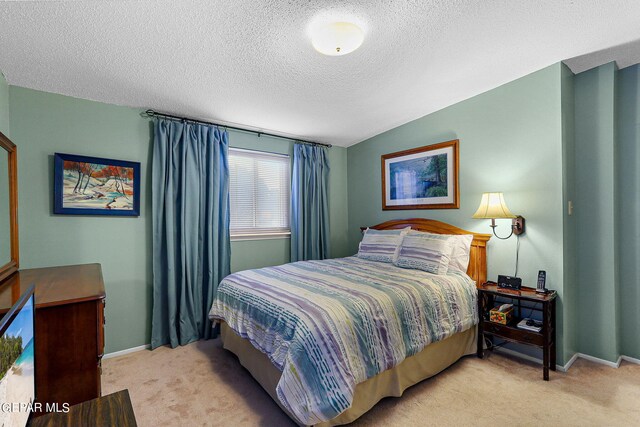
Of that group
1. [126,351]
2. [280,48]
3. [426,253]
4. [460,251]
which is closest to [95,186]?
[126,351]

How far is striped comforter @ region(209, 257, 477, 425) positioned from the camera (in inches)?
62.9

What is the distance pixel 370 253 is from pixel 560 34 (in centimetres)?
245

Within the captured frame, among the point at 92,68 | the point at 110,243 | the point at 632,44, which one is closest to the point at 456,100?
the point at 632,44

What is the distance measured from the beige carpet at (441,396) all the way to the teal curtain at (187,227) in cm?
49

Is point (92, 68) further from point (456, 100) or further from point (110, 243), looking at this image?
point (456, 100)

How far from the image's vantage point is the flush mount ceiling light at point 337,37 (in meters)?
1.82

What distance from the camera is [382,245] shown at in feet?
11.0

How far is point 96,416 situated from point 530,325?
9.40 feet

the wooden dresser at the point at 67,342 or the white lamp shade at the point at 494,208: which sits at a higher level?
the white lamp shade at the point at 494,208

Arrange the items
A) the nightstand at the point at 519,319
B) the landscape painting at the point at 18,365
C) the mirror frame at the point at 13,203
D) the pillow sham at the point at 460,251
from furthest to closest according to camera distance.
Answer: the pillow sham at the point at 460,251 < the nightstand at the point at 519,319 < the mirror frame at the point at 13,203 < the landscape painting at the point at 18,365

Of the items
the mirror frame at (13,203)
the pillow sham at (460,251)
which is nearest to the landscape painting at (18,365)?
the mirror frame at (13,203)

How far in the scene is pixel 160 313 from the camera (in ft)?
9.83

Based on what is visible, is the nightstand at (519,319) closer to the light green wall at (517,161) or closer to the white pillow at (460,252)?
the light green wall at (517,161)

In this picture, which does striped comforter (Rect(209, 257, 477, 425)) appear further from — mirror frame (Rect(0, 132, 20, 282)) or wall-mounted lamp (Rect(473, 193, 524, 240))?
mirror frame (Rect(0, 132, 20, 282))
